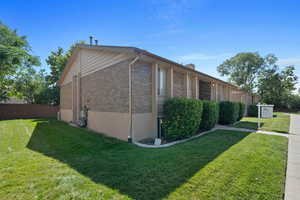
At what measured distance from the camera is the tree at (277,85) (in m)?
34.0

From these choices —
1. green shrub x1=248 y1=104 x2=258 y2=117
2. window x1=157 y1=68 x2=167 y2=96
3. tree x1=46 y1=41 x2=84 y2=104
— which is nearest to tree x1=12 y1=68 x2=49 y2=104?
tree x1=46 y1=41 x2=84 y2=104

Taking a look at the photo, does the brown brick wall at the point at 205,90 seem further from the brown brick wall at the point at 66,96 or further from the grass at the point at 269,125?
the brown brick wall at the point at 66,96

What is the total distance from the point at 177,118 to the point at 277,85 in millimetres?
40143

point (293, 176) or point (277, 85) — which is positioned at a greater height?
point (277, 85)

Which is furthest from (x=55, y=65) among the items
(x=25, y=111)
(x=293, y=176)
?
(x=293, y=176)

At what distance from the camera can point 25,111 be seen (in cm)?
1617

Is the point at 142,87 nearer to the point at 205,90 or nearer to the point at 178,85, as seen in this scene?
the point at 178,85

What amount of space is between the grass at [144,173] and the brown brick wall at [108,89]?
7.73ft

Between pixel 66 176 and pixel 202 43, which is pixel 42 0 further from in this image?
pixel 202 43

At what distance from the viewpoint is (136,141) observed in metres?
6.18

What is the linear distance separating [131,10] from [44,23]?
5786mm

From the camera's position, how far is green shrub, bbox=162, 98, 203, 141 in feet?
20.2

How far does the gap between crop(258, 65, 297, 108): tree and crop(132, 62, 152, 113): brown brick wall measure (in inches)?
1539

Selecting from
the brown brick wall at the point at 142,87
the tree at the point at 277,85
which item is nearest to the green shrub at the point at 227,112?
the brown brick wall at the point at 142,87
